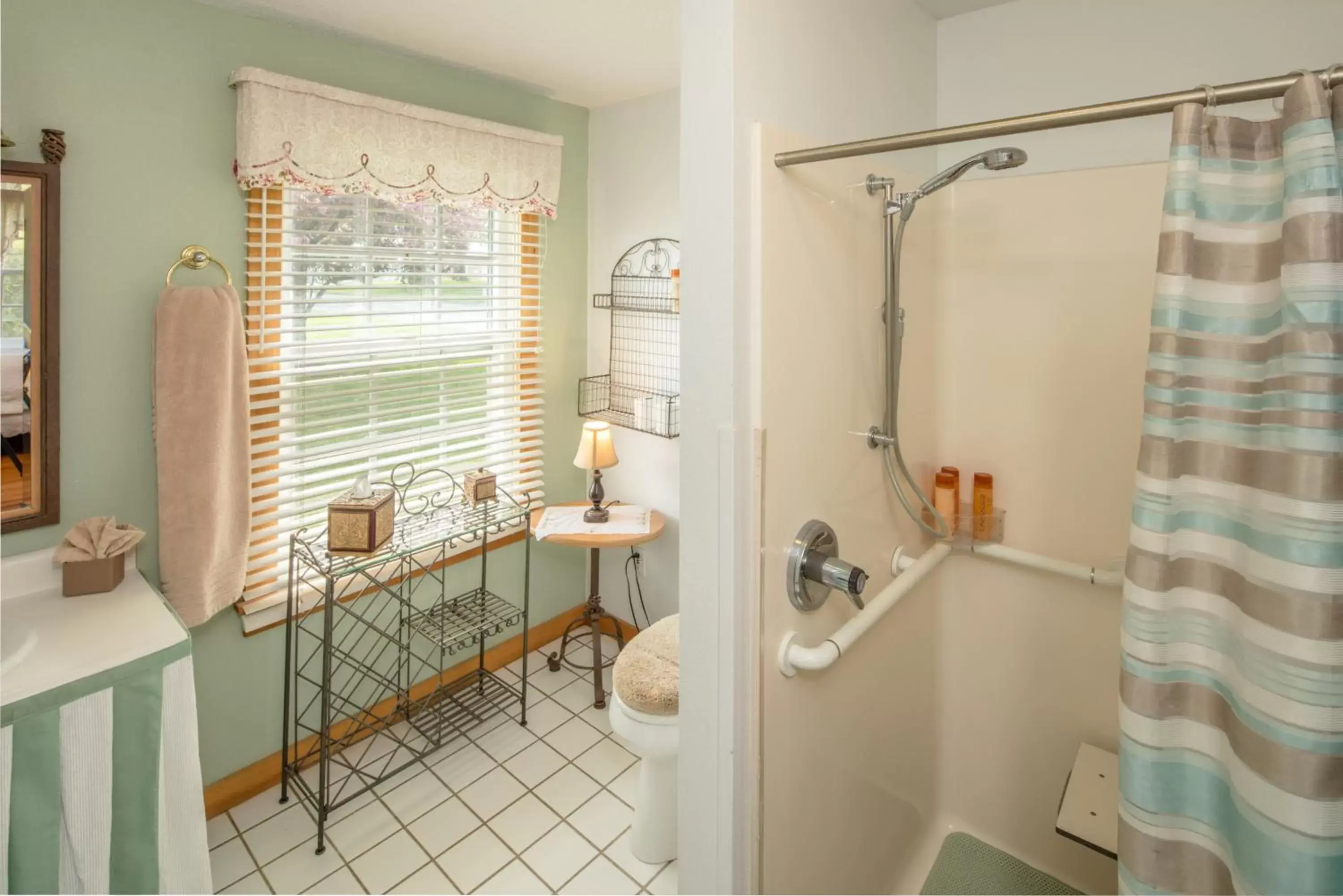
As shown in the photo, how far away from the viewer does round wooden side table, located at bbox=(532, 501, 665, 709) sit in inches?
101

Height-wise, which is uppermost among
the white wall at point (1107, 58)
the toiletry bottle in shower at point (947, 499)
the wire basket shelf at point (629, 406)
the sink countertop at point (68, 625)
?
the white wall at point (1107, 58)

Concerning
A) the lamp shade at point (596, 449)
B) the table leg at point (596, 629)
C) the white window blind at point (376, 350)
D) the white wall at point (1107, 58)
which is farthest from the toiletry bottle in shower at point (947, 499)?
the white window blind at point (376, 350)

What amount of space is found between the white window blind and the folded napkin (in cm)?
38

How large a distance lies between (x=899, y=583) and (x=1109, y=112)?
3.21ft

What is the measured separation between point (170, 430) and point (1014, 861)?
8.56ft

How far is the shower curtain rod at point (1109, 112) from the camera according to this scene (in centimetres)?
73

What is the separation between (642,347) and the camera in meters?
2.79

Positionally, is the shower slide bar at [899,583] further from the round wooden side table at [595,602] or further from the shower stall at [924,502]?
the round wooden side table at [595,602]

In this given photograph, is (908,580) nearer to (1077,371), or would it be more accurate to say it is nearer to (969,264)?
(1077,371)

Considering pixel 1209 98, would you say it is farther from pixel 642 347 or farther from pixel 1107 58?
pixel 642 347

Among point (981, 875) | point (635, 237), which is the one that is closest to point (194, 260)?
point (635, 237)

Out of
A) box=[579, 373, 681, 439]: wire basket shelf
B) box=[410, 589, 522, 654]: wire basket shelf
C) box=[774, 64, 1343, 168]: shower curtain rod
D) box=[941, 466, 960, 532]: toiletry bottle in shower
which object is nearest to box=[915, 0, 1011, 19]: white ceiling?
box=[774, 64, 1343, 168]: shower curtain rod

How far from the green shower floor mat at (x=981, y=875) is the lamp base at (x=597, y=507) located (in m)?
1.60

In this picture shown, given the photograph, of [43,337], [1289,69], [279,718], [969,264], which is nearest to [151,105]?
[43,337]
